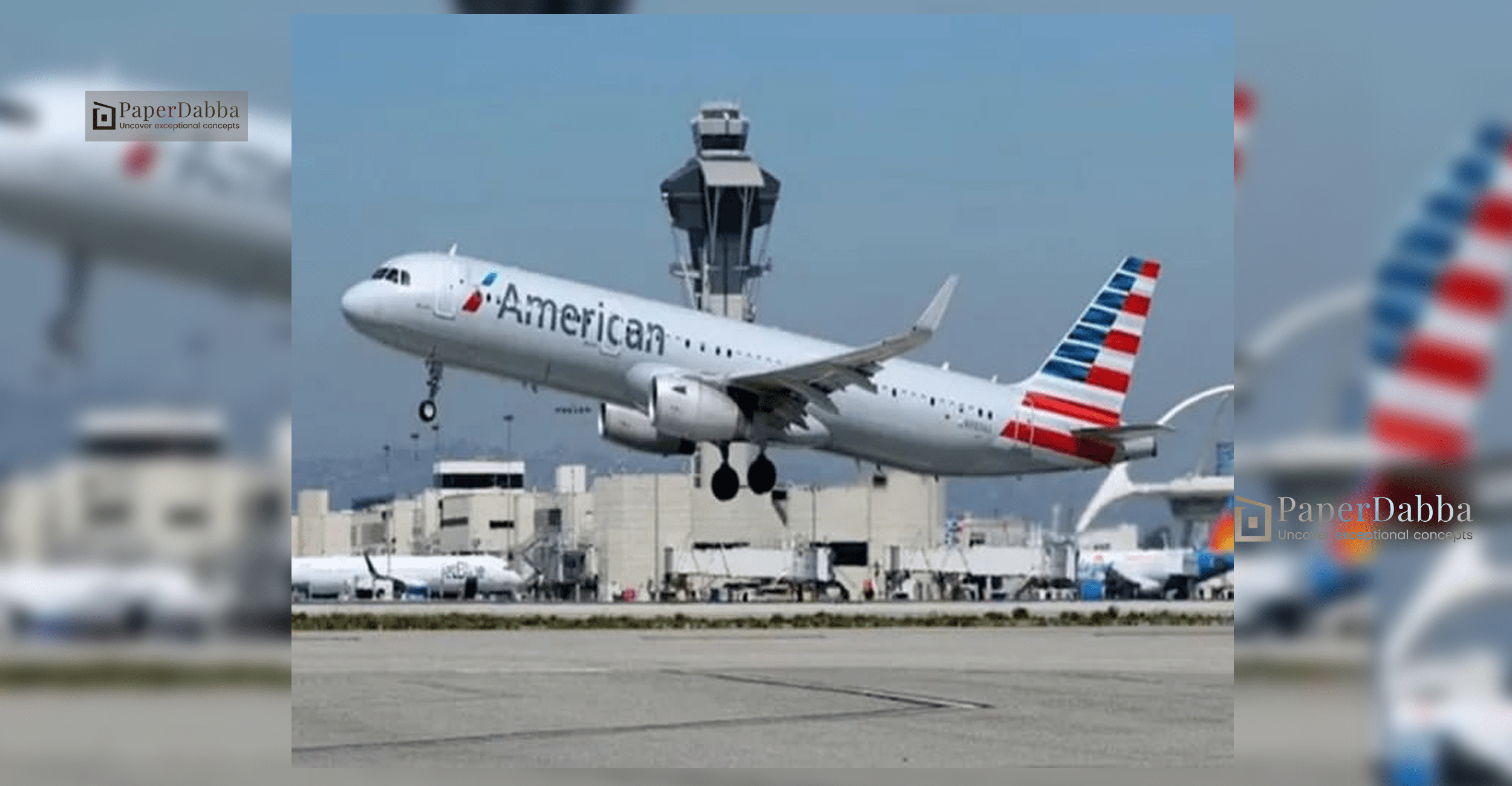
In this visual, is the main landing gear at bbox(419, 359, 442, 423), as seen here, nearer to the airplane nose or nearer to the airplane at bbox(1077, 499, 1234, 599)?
the airplane nose

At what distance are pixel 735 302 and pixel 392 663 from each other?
13.9 meters

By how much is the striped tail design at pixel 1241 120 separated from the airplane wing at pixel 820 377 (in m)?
2.49

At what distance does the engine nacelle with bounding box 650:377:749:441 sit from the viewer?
73.5 ft

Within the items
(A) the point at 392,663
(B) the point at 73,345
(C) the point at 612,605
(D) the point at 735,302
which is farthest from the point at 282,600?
→ (C) the point at 612,605

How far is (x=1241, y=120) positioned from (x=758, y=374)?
269 inches

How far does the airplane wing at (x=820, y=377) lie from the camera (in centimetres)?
1780

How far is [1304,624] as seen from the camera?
14969 millimetres

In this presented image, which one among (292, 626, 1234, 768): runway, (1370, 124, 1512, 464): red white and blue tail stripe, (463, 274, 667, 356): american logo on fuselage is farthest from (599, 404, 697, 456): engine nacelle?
(1370, 124, 1512, 464): red white and blue tail stripe

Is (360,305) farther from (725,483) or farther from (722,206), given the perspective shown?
(725,483)

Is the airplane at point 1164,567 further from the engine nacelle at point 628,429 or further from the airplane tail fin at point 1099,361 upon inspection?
the engine nacelle at point 628,429

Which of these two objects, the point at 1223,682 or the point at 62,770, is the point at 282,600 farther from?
the point at 1223,682

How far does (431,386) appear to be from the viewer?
17.8 meters

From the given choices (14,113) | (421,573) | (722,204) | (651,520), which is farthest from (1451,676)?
(421,573)

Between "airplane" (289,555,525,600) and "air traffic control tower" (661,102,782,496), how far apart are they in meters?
6.76
